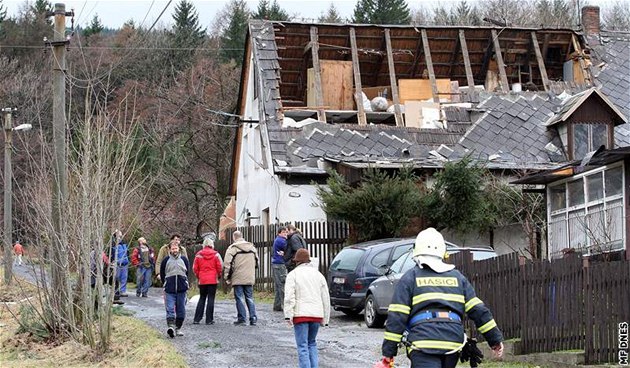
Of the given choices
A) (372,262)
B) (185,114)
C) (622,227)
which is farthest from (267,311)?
(185,114)

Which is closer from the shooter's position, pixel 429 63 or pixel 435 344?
pixel 435 344

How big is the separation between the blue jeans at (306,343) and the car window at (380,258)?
8389mm

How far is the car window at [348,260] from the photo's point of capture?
21.9 m

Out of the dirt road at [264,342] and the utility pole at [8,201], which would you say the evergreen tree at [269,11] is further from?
the dirt road at [264,342]

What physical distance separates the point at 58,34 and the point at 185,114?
111 ft

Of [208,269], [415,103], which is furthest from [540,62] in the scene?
[208,269]

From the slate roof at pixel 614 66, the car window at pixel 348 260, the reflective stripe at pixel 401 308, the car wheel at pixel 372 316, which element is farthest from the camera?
the slate roof at pixel 614 66

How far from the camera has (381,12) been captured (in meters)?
67.9

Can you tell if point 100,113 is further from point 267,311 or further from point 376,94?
point 376,94

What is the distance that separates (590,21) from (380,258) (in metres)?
20.4

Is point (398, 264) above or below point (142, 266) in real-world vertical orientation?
above

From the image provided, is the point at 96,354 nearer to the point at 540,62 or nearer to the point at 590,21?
the point at 540,62

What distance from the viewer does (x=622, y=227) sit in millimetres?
21781

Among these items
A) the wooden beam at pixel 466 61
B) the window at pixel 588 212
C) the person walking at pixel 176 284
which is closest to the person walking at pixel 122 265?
the person walking at pixel 176 284
